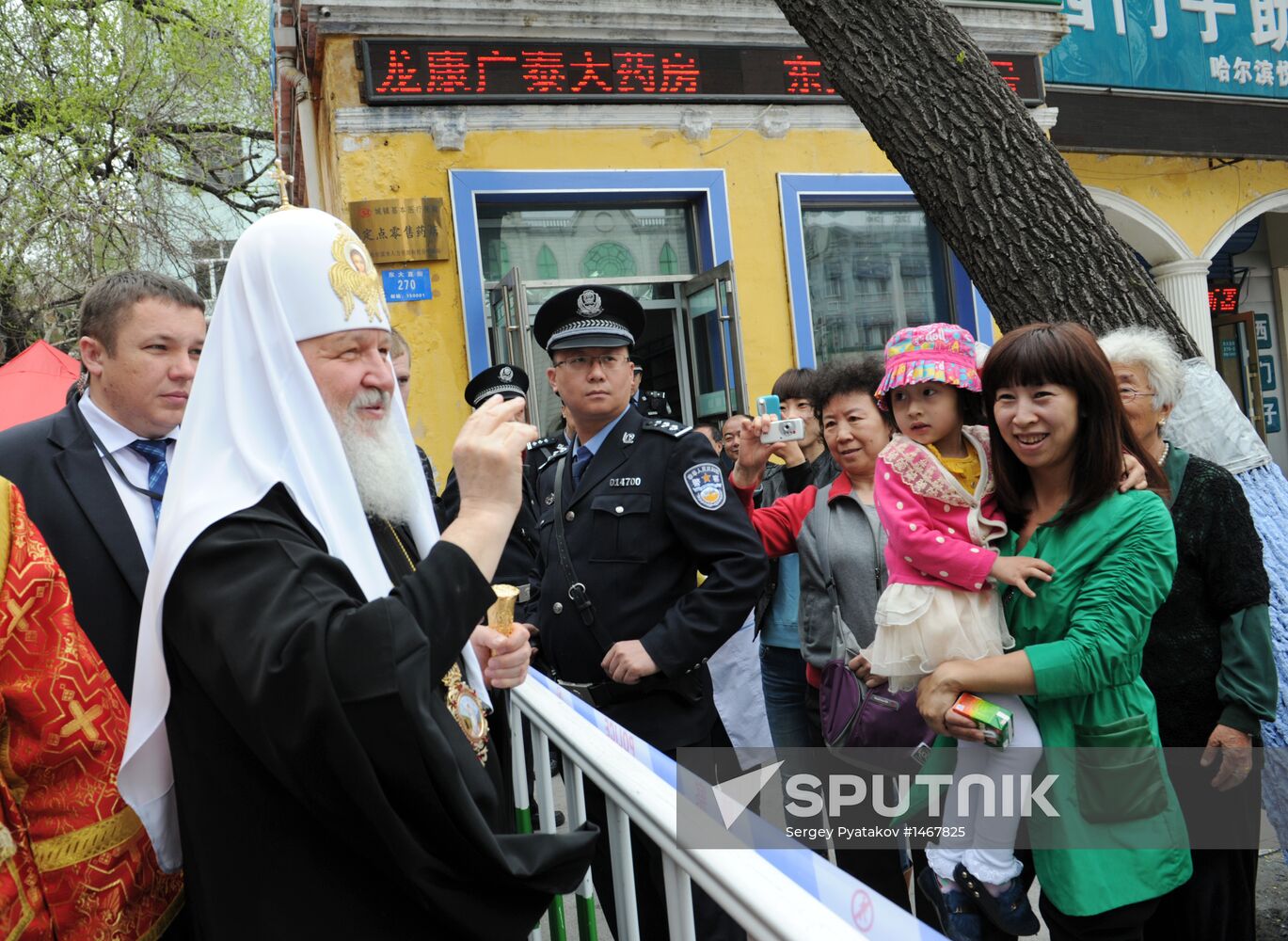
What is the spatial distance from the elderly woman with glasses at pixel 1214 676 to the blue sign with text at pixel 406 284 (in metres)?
6.17

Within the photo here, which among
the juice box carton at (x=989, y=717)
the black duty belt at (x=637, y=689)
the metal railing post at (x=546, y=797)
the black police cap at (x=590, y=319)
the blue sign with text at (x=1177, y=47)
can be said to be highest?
the blue sign with text at (x=1177, y=47)

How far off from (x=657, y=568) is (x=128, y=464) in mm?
1464

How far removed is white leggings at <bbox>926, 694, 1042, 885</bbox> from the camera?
7.18 feet

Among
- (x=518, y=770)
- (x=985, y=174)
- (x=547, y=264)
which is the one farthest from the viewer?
(x=547, y=264)

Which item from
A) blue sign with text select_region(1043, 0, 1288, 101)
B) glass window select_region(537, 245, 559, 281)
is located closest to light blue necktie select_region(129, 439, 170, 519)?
glass window select_region(537, 245, 559, 281)

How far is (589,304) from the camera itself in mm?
3311

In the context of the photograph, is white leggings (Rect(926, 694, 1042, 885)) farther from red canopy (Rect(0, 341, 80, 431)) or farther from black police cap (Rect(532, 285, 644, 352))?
red canopy (Rect(0, 341, 80, 431))

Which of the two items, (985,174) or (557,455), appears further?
(557,455)

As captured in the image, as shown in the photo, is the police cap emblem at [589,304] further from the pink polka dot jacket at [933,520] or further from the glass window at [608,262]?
the glass window at [608,262]

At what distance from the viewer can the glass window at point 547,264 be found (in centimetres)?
853

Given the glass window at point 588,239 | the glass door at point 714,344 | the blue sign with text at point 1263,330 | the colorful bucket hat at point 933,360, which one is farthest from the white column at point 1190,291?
the colorful bucket hat at point 933,360

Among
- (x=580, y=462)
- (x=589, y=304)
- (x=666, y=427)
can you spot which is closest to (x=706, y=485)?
(x=666, y=427)

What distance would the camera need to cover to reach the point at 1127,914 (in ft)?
6.93

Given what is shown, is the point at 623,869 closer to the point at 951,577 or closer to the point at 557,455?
the point at 951,577
